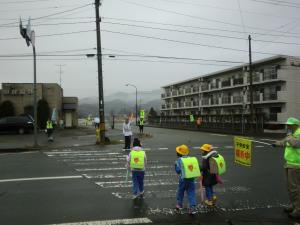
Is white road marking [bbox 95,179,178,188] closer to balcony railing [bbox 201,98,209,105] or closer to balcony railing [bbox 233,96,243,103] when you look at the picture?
balcony railing [bbox 233,96,243,103]

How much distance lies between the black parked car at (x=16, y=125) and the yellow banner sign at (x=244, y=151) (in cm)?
3234

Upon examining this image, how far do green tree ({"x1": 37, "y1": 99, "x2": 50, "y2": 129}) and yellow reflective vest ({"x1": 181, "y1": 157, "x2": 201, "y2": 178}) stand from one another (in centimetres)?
4132

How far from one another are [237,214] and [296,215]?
1.05 m

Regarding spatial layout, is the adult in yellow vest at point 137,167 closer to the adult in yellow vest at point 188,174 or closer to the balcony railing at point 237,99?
the adult in yellow vest at point 188,174

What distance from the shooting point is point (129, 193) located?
9.60 m

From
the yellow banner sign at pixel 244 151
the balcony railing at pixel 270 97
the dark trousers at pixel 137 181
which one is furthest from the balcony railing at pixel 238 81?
the dark trousers at pixel 137 181

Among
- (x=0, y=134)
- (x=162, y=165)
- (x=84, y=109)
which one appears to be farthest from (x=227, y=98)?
(x=84, y=109)

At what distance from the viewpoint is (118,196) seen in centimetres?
927

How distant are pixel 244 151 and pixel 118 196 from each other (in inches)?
120

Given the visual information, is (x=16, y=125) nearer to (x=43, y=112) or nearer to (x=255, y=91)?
(x=43, y=112)

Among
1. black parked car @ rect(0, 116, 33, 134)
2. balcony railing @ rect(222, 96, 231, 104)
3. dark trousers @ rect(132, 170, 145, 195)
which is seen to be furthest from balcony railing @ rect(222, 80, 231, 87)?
dark trousers @ rect(132, 170, 145, 195)

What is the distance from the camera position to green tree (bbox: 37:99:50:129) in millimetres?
47156

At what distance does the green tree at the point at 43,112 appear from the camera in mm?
47156

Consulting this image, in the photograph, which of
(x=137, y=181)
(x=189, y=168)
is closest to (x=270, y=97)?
(x=137, y=181)
